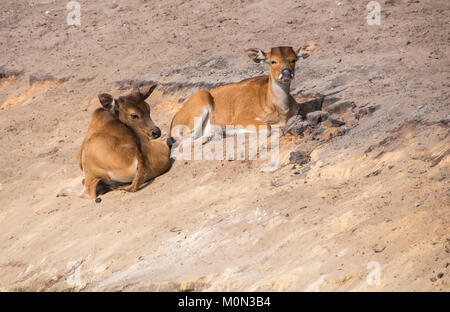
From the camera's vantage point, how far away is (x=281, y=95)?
1092 cm

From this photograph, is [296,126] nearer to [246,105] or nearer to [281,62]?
[281,62]

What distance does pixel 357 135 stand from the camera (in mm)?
8852

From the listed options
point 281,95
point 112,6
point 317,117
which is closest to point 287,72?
point 281,95

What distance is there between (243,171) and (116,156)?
200cm

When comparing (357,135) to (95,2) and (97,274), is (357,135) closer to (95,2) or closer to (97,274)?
(97,274)

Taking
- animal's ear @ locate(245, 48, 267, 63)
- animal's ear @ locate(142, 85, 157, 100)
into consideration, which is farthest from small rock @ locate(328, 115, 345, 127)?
animal's ear @ locate(142, 85, 157, 100)

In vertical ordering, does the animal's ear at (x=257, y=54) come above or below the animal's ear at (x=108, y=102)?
above

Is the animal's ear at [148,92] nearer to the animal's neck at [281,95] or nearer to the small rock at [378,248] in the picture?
the animal's neck at [281,95]

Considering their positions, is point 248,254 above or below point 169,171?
above

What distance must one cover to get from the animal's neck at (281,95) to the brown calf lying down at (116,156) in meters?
2.12

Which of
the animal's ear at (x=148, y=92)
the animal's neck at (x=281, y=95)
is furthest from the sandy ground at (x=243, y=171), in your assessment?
the animal's ear at (x=148, y=92)

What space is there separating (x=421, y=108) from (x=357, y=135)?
97 centimetres

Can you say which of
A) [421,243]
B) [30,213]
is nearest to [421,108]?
[421,243]

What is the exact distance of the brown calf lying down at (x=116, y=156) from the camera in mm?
9617
